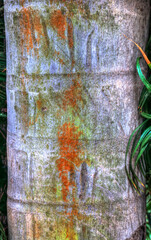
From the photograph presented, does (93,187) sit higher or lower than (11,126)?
lower

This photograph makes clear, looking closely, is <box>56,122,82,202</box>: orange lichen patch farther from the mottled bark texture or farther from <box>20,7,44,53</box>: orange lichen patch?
<box>20,7,44,53</box>: orange lichen patch

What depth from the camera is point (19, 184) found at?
1.38m

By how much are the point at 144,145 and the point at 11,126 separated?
2.26ft

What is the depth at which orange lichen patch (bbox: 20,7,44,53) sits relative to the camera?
4.09ft

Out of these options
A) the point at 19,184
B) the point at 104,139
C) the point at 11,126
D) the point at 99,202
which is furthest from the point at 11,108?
the point at 99,202

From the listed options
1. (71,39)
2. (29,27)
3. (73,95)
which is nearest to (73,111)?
(73,95)

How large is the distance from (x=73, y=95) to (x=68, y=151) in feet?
0.88

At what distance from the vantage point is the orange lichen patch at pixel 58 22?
4.03ft

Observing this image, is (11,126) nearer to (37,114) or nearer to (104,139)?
(37,114)

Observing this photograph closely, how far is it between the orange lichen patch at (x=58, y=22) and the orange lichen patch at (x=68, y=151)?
422 millimetres

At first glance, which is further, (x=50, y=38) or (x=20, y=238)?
(x=20, y=238)

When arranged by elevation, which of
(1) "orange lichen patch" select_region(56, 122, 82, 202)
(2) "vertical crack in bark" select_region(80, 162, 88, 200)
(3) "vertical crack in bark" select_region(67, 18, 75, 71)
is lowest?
(2) "vertical crack in bark" select_region(80, 162, 88, 200)

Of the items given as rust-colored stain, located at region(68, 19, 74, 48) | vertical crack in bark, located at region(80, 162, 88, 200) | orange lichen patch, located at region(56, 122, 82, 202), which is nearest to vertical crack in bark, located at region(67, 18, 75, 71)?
rust-colored stain, located at region(68, 19, 74, 48)

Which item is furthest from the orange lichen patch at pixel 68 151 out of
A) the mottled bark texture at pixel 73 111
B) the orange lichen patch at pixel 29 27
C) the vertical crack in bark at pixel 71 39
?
the orange lichen patch at pixel 29 27
